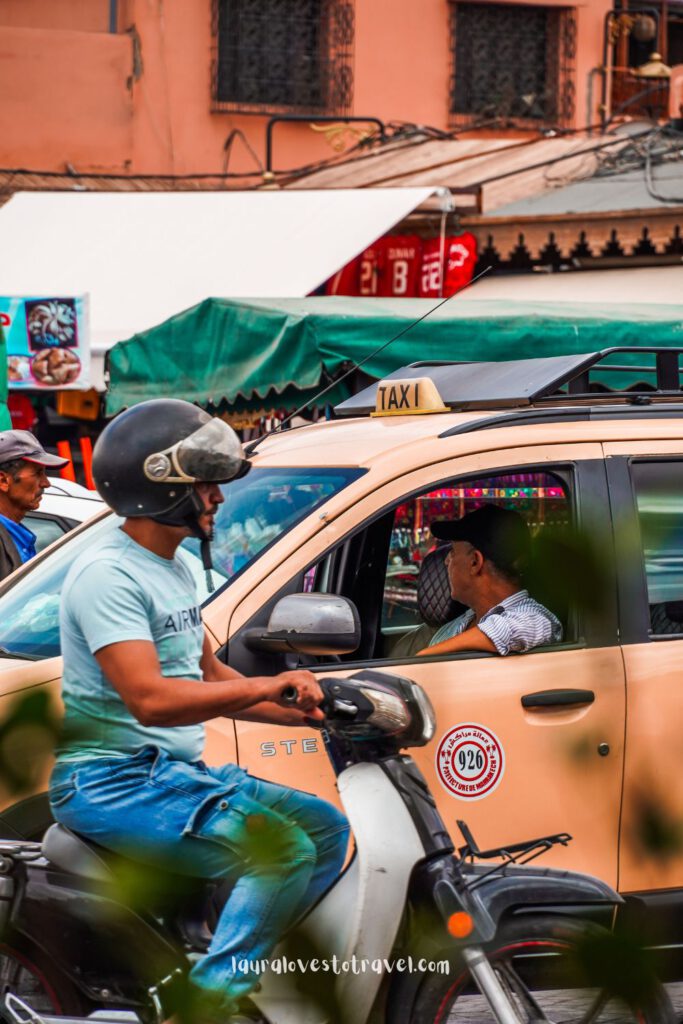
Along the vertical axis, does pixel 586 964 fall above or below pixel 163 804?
above

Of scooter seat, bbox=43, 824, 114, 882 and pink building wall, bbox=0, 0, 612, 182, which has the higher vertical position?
pink building wall, bbox=0, 0, 612, 182

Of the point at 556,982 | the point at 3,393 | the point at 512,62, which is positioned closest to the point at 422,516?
the point at 556,982

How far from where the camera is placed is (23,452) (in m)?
6.04

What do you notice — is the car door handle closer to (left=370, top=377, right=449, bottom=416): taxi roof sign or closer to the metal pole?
(left=370, top=377, right=449, bottom=416): taxi roof sign

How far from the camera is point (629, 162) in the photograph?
48.7 ft

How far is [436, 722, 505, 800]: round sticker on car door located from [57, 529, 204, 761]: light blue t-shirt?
3.18ft

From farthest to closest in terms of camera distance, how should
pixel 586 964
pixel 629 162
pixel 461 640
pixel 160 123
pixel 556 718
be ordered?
1. pixel 160 123
2. pixel 629 162
3. pixel 461 640
4. pixel 556 718
5. pixel 586 964

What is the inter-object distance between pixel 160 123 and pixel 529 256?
6.81 metres

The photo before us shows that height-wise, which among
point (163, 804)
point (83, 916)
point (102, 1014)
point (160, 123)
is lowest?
point (102, 1014)

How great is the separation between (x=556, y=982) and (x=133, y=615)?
1488 mm

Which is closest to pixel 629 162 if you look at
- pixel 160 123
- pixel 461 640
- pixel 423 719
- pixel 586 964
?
pixel 160 123

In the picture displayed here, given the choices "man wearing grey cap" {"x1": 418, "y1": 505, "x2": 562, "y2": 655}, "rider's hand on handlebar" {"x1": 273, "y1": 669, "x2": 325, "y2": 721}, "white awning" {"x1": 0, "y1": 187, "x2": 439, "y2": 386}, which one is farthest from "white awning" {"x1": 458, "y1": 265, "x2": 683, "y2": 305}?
"rider's hand on handlebar" {"x1": 273, "y1": 669, "x2": 325, "y2": 721}

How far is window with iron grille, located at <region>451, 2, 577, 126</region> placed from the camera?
20172mm

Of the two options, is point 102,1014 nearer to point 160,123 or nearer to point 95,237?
point 95,237
